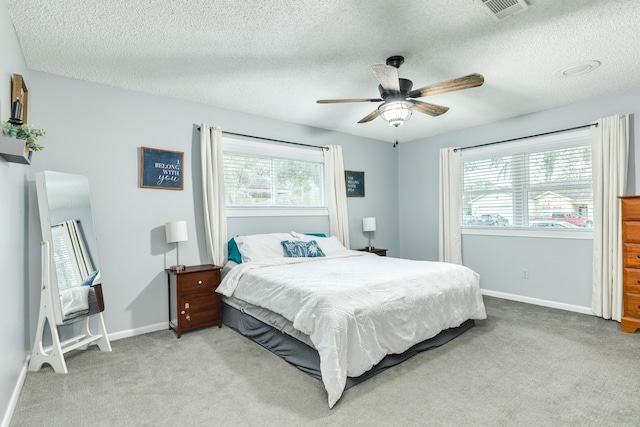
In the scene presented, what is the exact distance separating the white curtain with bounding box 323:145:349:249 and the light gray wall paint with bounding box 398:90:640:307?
57.9 inches

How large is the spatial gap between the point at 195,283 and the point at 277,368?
133cm

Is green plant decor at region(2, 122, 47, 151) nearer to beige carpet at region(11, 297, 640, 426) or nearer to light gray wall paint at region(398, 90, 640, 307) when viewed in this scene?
beige carpet at region(11, 297, 640, 426)

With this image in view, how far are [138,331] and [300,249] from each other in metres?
1.89

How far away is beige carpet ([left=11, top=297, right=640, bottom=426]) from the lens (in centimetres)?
192

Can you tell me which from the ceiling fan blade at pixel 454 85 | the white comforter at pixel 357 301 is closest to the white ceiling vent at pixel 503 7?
the ceiling fan blade at pixel 454 85

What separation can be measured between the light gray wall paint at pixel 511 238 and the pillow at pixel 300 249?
238 cm

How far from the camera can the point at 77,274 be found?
9.18ft

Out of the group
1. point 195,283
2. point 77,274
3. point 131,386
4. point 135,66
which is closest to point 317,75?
point 135,66

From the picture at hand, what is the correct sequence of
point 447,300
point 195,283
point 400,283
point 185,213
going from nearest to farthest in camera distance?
point 400,283, point 447,300, point 195,283, point 185,213

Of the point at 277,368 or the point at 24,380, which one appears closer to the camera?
the point at 24,380

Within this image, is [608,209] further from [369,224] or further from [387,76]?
[387,76]

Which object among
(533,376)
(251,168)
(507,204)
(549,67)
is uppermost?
(549,67)

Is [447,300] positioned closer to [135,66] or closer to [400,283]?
[400,283]

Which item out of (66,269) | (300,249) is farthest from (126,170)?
(300,249)
